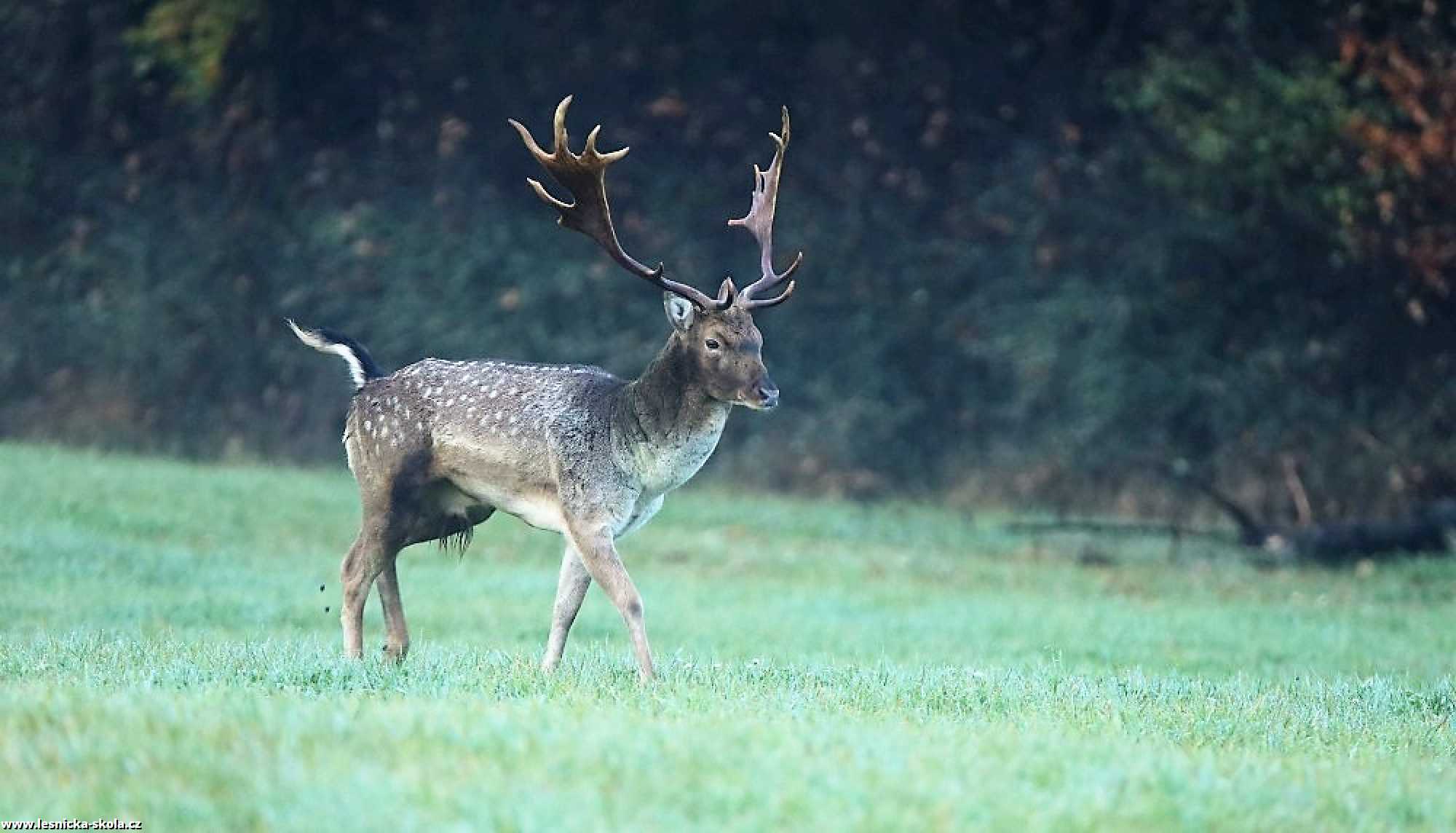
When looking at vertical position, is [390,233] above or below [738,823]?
below

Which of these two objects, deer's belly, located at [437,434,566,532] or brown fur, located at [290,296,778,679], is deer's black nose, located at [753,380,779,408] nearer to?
brown fur, located at [290,296,778,679]

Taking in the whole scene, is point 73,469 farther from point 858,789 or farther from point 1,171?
point 858,789

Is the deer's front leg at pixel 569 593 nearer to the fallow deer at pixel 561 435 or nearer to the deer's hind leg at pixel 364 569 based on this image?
the fallow deer at pixel 561 435

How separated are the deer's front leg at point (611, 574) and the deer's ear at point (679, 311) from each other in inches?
40.3

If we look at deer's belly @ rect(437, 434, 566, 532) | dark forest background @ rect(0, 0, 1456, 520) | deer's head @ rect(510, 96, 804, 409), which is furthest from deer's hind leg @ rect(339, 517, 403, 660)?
dark forest background @ rect(0, 0, 1456, 520)

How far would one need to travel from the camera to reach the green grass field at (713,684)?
19.2 feet

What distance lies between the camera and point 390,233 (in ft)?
78.9

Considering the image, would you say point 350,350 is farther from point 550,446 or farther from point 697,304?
point 697,304

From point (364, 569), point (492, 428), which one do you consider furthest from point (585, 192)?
point (364, 569)

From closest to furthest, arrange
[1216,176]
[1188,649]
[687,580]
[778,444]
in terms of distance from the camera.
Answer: [1188,649] < [687,580] < [1216,176] < [778,444]

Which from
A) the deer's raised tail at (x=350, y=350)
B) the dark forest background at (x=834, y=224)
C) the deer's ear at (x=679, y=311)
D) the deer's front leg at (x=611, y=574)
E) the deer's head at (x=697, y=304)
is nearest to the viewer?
the deer's front leg at (x=611, y=574)

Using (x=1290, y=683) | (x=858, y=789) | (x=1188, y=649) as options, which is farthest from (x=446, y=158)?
(x=858, y=789)

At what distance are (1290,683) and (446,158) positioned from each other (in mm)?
14879

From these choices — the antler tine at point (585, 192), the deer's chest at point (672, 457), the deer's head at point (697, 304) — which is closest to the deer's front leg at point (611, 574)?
the deer's chest at point (672, 457)
